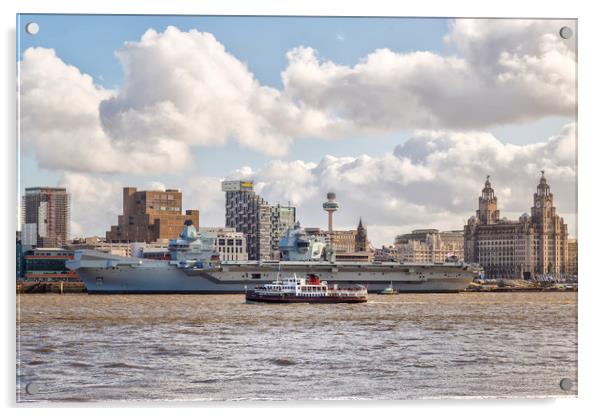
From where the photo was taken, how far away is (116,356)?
1362 centimetres

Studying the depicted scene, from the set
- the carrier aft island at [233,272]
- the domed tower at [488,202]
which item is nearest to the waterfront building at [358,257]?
the carrier aft island at [233,272]

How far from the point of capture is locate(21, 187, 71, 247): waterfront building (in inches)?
650

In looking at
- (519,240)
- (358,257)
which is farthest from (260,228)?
(519,240)

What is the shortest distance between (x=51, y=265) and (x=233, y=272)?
1196cm

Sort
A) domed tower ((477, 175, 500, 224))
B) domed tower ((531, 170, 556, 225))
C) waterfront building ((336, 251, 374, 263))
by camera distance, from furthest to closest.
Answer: waterfront building ((336, 251, 374, 263)) < domed tower ((477, 175, 500, 224)) < domed tower ((531, 170, 556, 225))

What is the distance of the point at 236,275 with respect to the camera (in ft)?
145

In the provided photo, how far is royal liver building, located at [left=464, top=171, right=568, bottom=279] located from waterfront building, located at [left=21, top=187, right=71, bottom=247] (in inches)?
265

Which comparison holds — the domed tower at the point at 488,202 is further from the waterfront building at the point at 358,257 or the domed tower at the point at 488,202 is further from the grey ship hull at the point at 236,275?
the waterfront building at the point at 358,257

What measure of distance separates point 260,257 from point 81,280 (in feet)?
26.4

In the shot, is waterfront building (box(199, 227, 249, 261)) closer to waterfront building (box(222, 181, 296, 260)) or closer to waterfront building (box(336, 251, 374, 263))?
waterfront building (box(222, 181, 296, 260))

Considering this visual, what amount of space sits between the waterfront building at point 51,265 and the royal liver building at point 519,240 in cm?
897

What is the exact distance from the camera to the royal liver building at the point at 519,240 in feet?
57.2

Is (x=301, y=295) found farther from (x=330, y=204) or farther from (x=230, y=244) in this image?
(x=230, y=244)

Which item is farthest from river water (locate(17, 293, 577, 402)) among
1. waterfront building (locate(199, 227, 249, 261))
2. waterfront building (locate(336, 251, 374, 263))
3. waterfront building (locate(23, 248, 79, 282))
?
waterfront building (locate(336, 251, 374, 263))
